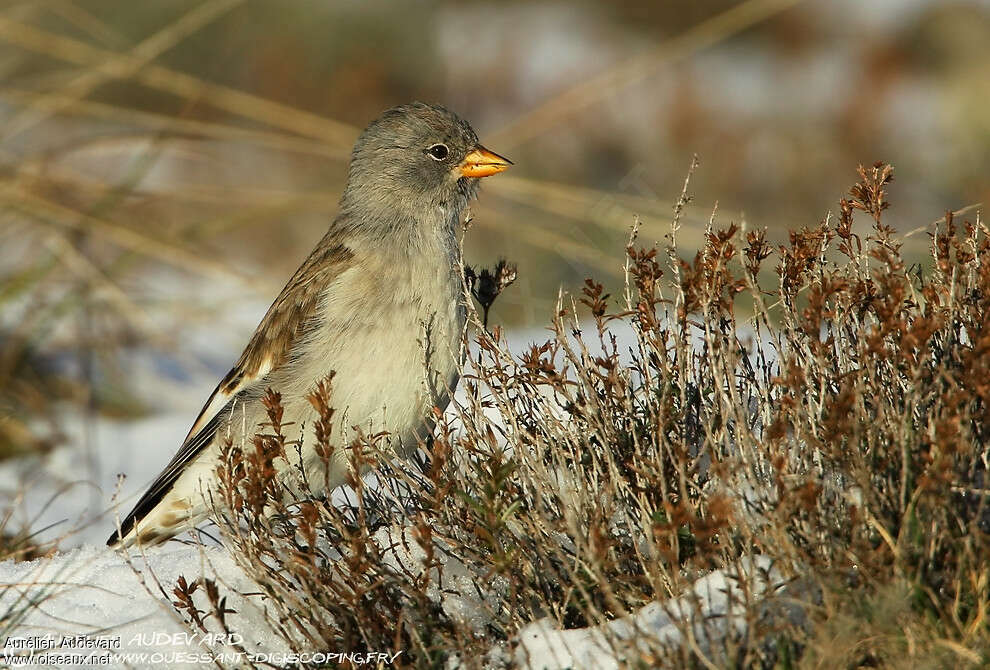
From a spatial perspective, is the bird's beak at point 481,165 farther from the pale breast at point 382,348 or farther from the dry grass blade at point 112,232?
the dry grass blade at point 112,232

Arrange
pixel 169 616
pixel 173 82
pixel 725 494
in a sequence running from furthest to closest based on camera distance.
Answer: pixel 173 82, pixel 169 616, pixel 725 494

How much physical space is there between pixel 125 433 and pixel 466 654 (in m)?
3.84

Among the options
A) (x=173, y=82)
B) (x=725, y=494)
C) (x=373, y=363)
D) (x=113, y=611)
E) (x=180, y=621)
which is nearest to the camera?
(x=725, y=494)

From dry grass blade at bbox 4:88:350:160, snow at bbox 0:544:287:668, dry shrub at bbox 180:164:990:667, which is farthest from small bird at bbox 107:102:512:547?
dry grass blade at bbox 4:88:350:160

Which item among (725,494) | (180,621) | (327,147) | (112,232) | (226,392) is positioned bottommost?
(725,494)

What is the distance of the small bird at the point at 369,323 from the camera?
334cm

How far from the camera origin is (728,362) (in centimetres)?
232

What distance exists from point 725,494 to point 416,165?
219 centimetres

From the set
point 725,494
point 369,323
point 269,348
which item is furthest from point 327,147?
point 725,494

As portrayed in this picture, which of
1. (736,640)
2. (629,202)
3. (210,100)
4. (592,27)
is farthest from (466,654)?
(592,27)

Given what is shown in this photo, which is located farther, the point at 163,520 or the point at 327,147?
the point at 327,147

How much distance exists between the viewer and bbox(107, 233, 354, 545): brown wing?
3.62 m

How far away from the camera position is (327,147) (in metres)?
5.18

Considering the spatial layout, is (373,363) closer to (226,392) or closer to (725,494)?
(226,392)
